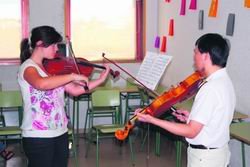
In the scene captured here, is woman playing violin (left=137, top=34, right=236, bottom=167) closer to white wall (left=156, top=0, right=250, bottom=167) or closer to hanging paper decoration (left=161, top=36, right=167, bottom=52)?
white wall (left=156, top=0, right=250, bottom=167)

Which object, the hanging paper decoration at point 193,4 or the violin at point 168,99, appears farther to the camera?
the hanging paper decoration at point 193,4

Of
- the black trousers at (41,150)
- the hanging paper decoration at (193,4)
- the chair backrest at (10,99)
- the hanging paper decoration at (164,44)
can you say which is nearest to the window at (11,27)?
the chair backrest at (10,99)

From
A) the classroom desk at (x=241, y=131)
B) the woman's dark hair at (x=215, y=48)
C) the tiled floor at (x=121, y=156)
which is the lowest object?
the tiled floor at (x=121, y=156)

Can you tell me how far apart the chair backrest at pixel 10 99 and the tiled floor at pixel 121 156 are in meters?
0.60

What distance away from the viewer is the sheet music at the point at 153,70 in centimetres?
311

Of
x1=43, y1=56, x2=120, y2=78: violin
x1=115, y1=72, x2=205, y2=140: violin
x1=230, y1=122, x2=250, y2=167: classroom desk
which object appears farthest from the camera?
x1=230, y1=122, x2=250, y2=167: classroom desk

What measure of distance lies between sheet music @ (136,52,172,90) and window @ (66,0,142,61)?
2582 mm

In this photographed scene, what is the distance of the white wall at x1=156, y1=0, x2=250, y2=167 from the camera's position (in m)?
3.83

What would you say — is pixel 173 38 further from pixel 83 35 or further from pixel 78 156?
pixel 78 156

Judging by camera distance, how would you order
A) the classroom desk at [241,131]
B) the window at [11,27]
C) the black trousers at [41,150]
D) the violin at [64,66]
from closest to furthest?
the black trousers at [41,150], the violin at [64,66], the classroom desk at [241,131], the window at [11,27]

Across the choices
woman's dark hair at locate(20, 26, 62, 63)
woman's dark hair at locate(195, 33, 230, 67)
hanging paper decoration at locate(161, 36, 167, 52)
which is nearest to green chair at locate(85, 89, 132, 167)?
hanging paper decoration at locate(161, 36, 167, 52)

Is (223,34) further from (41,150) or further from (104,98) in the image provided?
(41,150)

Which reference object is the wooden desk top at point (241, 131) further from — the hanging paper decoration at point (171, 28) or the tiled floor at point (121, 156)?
the hanging paper decoration at point (171, 28)

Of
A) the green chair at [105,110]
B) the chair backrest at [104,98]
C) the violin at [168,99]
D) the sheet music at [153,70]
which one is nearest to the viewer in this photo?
the violin at [168,99]
